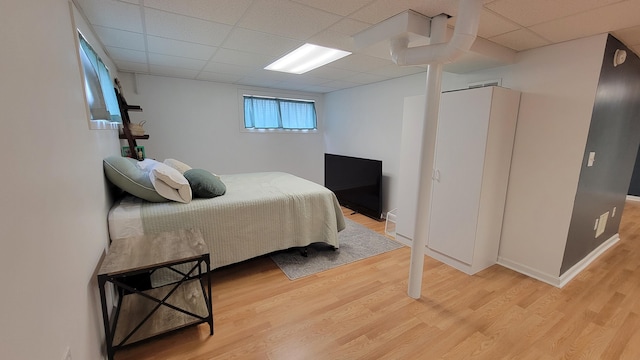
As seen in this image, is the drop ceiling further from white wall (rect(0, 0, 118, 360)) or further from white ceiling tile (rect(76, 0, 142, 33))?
white wall (rect(0, 0, 118, 360))

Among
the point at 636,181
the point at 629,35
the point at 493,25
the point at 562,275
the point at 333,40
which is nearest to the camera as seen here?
the point at 493,25

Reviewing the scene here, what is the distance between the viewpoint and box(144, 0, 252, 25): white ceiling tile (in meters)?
1.69

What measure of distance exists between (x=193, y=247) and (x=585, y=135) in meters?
3.13

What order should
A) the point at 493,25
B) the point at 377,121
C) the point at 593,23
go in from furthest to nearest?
the point at 377,121
the point at 493,25
the point at 593,23

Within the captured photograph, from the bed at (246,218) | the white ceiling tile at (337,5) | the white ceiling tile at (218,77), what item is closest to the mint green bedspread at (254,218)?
the bed at (246,218)

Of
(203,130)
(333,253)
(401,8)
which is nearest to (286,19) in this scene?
(401,8)

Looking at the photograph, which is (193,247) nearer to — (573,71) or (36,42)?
(36,42)

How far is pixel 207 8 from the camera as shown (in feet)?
5.78

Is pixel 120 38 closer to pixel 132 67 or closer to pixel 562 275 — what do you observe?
pixel 132 67

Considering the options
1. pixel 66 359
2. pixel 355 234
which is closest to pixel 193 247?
pixel 66 359

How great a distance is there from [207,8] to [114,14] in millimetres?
711

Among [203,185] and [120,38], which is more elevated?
[120,38]

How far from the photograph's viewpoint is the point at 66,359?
37.6 inches

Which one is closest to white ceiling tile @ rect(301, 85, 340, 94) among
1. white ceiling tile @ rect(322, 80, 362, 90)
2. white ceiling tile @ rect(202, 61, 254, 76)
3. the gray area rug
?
white ceiling tile @ rect(322, 80, 362, 90)
